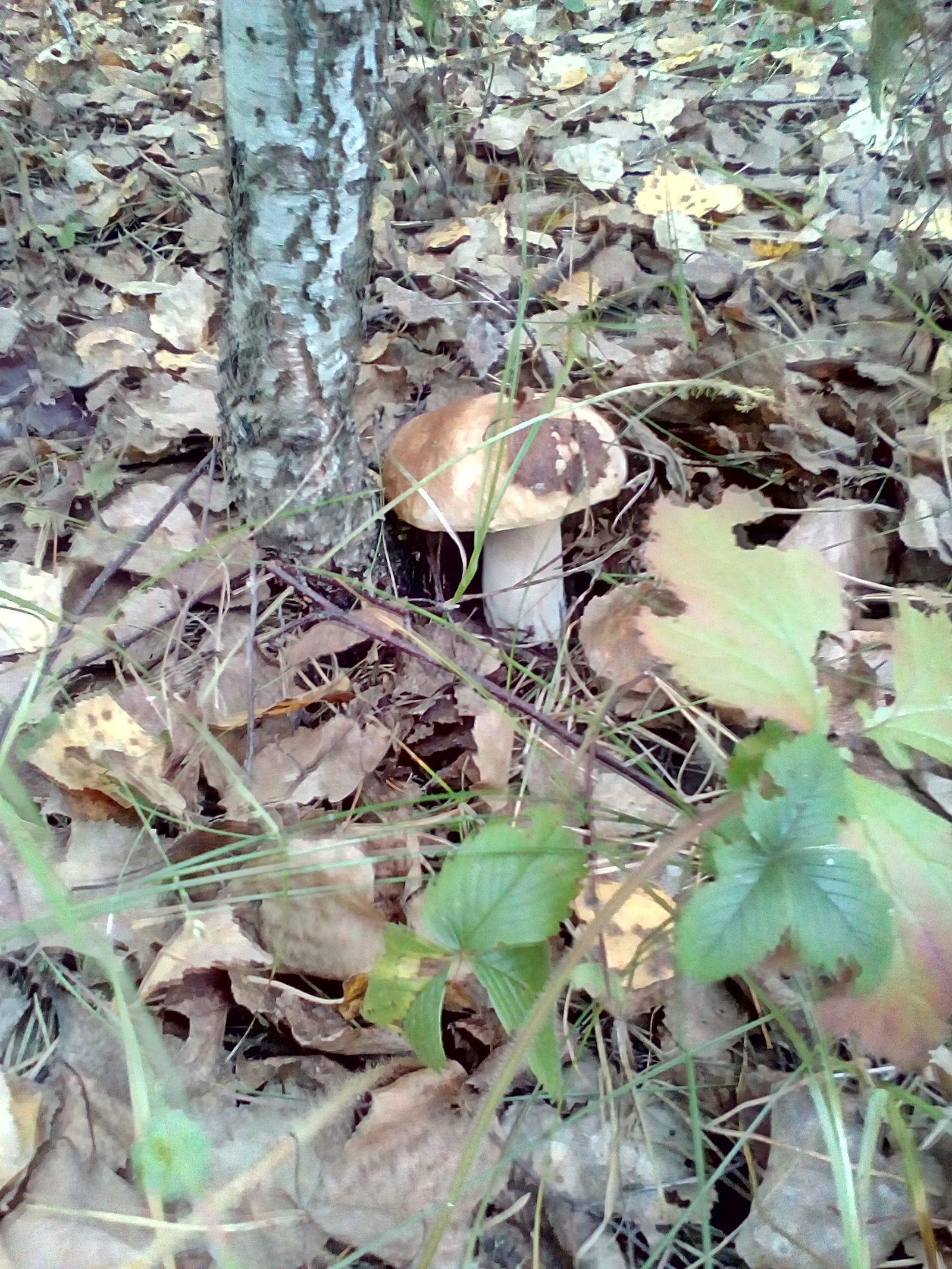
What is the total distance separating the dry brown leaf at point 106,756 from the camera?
1.10m

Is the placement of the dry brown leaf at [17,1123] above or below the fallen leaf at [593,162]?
below

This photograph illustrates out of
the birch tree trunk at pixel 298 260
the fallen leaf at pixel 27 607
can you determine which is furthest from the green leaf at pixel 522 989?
the fallen leaf at pixel 27 607

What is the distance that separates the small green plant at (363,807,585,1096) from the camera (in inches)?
29.9

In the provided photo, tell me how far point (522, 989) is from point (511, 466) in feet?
2.72

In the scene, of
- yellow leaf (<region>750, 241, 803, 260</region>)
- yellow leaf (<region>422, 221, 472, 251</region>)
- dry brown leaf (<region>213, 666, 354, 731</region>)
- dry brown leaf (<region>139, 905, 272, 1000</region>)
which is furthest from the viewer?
yellow leaf (<region>422, 221, 472, 251</region>)

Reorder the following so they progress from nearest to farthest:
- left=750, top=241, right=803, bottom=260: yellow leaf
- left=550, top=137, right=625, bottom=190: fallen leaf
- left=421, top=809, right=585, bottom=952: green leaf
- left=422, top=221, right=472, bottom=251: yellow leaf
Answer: left=421, top=809, right=585, bottom=952: green leaf
left=750, top=241, right=803, bottom=260: yellow leaf
left=422, top=221, right=472, bottom=251: yellow leaf
left=550, top=137, right=625, bottom=190: fallen leaf

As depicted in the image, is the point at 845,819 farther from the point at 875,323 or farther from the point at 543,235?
the point at 543,235

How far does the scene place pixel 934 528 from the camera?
135 cm

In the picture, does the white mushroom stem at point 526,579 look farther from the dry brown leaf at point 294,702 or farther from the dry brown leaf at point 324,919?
the dry brown leaf at point 324,919

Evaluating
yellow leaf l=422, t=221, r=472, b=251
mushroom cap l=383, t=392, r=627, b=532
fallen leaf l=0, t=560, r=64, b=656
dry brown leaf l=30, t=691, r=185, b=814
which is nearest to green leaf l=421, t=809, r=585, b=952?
dry brown leaf l=30, t=691, r=185, b=814

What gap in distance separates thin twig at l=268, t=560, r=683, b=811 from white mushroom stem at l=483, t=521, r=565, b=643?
9.4 inches

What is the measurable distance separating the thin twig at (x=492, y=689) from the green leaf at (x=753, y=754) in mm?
115

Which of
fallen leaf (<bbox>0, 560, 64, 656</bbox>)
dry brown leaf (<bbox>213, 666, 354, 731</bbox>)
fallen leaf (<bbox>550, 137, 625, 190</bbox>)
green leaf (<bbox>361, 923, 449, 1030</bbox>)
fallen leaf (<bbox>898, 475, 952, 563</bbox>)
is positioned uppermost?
fallen leaf (<bbox>550, 137, 625, 190</bbox>)

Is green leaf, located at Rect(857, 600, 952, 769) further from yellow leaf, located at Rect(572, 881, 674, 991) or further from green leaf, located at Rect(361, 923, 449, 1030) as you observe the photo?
green leaf, located at Rect(361, 923, 449, 1030)
